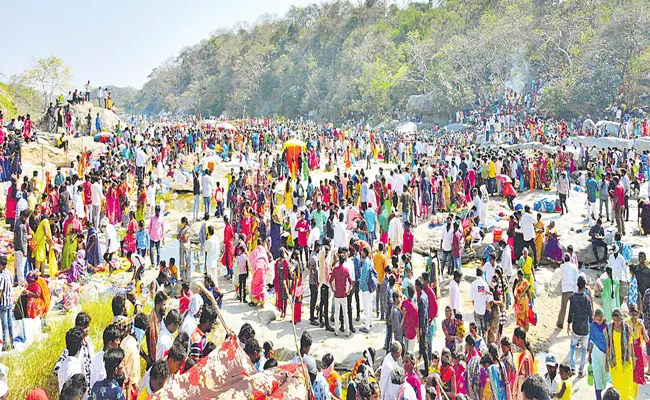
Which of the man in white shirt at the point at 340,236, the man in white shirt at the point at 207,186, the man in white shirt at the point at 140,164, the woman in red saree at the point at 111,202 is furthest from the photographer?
the man in white shirt at the point at 140,164

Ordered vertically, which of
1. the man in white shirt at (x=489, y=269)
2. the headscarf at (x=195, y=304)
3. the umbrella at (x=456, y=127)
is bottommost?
the man in white shirt at (x=489, y=269)

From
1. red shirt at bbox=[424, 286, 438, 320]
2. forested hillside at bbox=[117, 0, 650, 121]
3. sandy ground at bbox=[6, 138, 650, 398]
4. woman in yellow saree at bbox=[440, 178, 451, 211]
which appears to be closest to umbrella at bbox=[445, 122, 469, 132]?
forested hillside at bbox=[117, 0, 650, 121]

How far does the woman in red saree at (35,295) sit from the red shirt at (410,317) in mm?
4820

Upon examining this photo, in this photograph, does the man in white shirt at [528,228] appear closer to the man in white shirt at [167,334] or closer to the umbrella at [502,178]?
the umbrella at [502,178]

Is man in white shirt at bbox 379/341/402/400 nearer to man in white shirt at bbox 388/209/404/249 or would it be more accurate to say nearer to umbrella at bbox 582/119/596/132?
man in white shirt at bbox 388/209/404/249

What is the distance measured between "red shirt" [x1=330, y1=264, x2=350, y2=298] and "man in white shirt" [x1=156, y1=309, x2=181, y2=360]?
127 inches

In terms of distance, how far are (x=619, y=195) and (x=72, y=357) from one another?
11.7 metres

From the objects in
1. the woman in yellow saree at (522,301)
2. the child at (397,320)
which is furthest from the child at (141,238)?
the woman in yellow saree at (522,301)

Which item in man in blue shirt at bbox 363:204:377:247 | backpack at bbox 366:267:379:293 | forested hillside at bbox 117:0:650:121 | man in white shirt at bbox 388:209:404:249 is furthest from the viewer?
forested hillside at bbox 117:0:650:121

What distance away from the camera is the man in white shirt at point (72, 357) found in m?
4.66

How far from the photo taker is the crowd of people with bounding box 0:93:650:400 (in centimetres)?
517

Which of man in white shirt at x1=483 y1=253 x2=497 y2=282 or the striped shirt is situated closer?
the striped shirt

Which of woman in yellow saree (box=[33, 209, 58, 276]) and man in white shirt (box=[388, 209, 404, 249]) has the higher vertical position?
woman in yellow saree (box=[33, 209, 58, 276])

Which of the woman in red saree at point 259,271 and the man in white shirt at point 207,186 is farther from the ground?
the man in white shirt at point 207,186
